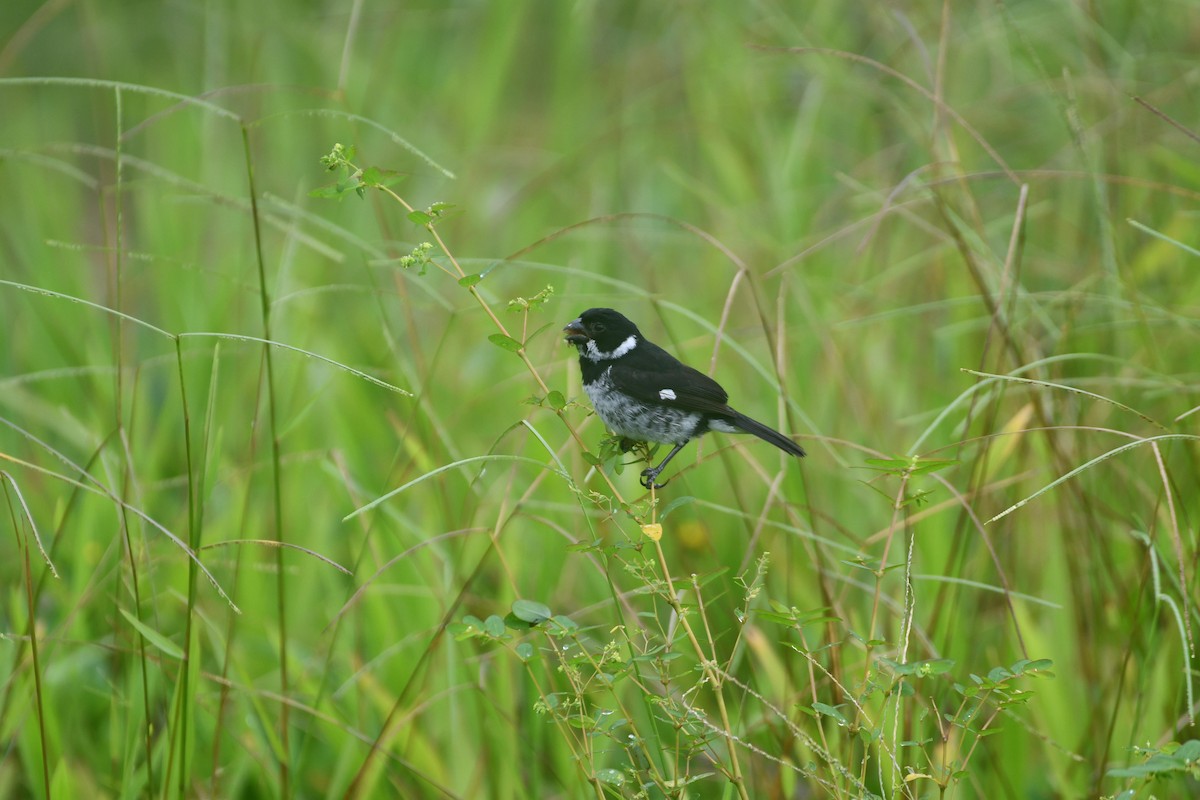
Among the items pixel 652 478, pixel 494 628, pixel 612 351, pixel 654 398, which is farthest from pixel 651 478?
pixel 612 351

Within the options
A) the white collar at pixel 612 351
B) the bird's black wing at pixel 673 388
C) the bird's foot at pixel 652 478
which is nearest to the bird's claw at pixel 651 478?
the bird's foot at pixel 652 478

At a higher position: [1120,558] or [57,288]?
[57,288]

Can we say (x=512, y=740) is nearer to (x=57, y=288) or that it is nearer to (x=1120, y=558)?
(x=1120, y=558)

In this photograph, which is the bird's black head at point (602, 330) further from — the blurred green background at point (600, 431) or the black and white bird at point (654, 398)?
the blurred green background at point (600, 431)

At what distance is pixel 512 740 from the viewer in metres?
2.59

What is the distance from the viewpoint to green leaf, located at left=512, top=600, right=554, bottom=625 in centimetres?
171

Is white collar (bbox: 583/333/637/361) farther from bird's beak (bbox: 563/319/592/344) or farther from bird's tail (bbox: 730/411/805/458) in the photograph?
bird's tail (bbox: 730/411/805/458)

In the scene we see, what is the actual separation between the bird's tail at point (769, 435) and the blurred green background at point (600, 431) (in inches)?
4.4

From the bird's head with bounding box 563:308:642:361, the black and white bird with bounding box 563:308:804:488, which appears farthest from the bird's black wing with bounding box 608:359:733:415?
the bird's head with bounding box 563:308:642:361

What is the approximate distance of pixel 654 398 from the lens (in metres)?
2.33

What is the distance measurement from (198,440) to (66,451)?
805 millimetres

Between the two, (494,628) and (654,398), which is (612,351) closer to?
(654,398)

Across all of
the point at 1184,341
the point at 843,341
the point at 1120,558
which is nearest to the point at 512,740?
the point at 1120,558

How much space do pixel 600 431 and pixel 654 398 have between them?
70 centimetres
